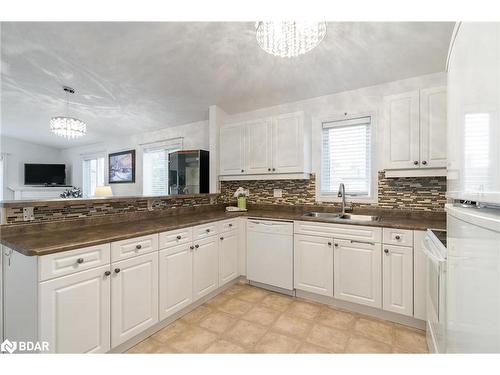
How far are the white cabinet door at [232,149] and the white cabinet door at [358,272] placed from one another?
163 centimetres

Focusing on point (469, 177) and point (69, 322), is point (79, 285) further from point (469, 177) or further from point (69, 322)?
point (469, 177)

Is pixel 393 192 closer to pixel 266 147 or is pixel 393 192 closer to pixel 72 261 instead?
pixel 266 147

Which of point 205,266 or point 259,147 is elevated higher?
point 259,147

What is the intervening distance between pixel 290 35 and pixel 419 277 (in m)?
2.07

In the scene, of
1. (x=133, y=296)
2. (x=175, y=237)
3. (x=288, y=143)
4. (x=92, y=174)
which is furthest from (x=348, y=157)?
(x=92, y=174)

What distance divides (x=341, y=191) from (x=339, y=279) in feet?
3.17

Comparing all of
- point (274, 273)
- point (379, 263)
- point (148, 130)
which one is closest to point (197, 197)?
point (274, 273)

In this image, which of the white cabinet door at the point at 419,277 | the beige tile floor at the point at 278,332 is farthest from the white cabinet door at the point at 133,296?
the white cabinet door at the point at 419,277

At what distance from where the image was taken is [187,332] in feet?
5.80

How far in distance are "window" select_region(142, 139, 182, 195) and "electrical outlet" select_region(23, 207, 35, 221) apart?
2.98 m

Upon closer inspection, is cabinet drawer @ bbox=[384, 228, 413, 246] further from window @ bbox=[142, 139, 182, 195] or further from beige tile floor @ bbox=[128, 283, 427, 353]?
window @ bbox=[142, 139, 182, 195]

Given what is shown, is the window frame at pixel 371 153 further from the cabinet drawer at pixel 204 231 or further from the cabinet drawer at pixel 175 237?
the cabinet drawer at pixel 175 237

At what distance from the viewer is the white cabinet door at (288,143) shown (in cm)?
266

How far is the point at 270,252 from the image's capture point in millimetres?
2471
